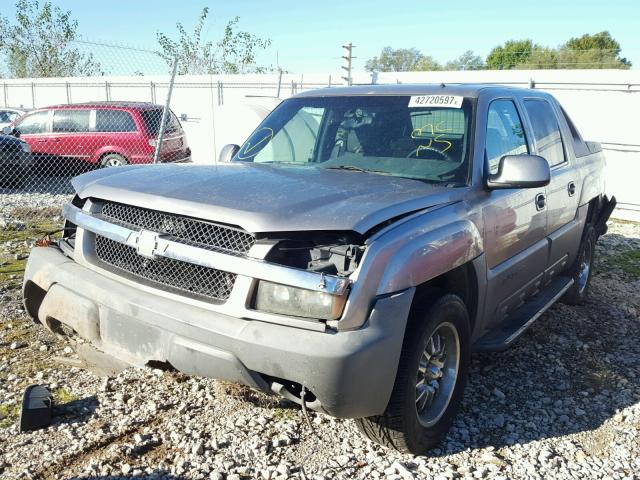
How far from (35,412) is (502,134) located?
3273mm

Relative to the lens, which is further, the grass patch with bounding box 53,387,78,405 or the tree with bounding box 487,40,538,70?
the tree with bounding box 487,40,538,70

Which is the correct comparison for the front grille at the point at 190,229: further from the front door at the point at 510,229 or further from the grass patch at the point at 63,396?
the front door at the point at 510,229

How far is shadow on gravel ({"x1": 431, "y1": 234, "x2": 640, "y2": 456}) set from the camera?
11.3 ft

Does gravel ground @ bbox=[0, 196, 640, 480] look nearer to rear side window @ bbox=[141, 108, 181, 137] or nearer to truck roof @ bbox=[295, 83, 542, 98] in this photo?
truck roof @ bbox=[295, 83, 542, 98]

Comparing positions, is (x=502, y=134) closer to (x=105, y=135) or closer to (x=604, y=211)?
(x=604, y=211)

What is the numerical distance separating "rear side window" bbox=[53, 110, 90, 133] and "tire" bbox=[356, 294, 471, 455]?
1194cm

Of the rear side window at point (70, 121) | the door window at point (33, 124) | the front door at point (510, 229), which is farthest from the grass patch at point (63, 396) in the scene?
the door window at point (33, 124)

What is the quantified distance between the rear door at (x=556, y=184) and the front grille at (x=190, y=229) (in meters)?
2.67

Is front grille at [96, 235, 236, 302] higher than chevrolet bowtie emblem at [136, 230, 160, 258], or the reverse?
chevrolet bowtie emblem at [136, 230, 160, 258]

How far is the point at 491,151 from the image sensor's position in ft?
12.4

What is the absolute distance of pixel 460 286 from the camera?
3330mm

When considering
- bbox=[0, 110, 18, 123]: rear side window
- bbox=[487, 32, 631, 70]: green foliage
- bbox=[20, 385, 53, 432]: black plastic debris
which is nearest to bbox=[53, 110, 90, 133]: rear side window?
bbox=[0, 110, 18, 123]: rear side window

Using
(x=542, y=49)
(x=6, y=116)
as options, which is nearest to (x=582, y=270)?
(x=6, y=116)

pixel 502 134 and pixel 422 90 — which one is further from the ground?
pixel 422 90
